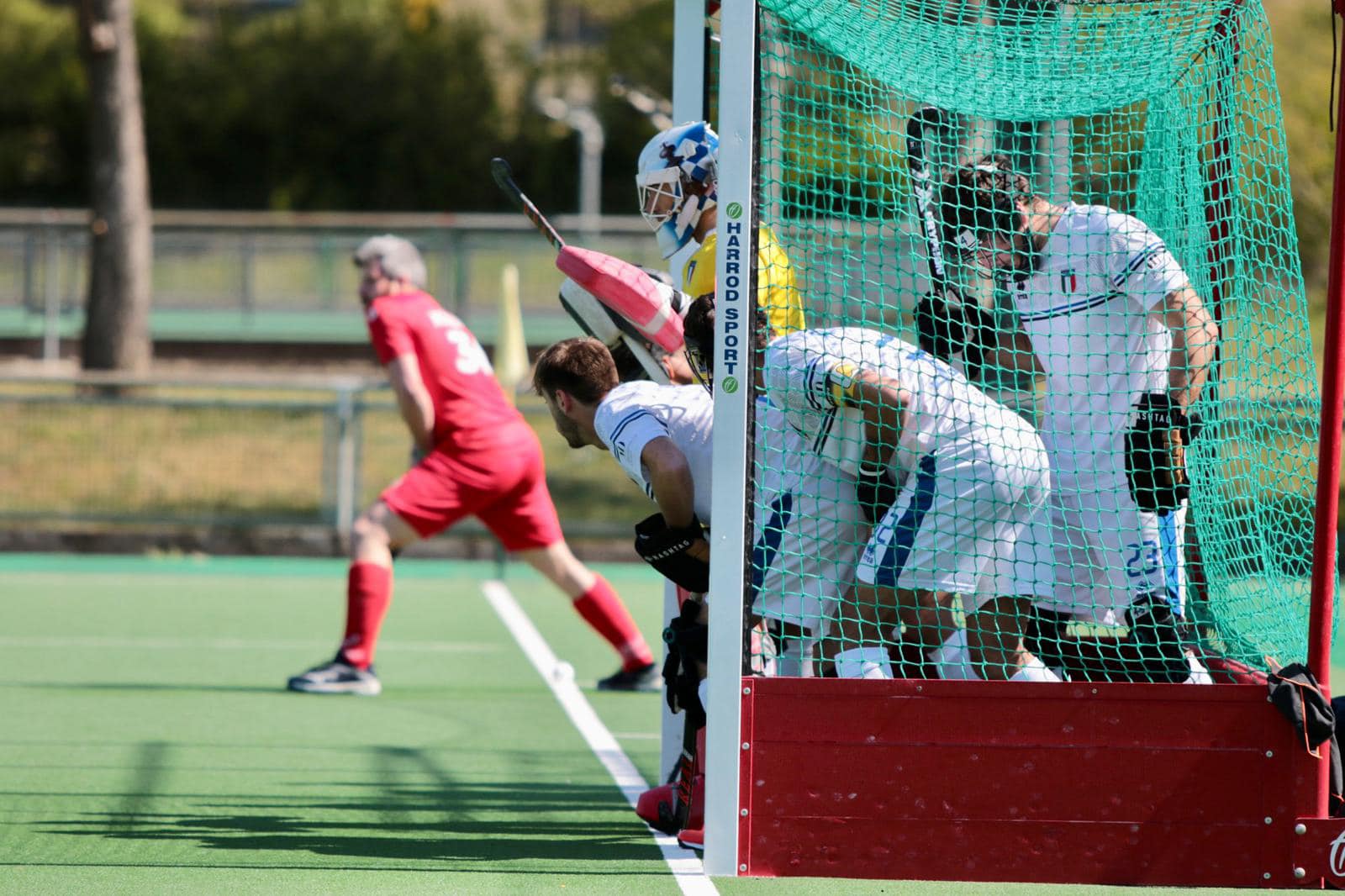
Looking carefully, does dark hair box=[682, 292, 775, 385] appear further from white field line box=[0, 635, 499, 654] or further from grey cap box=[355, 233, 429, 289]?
white field line box=[0, 635, 499, 654]

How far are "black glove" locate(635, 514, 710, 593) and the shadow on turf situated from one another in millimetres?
919

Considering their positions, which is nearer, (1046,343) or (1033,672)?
(1033,672)

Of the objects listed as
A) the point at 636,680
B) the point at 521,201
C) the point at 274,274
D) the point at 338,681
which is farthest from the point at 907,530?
the point at 274,274

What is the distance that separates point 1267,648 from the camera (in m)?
5.19

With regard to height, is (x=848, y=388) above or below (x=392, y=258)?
below

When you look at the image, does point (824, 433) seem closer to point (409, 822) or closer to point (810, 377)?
point (810, 377)

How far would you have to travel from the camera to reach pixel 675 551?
200 inches

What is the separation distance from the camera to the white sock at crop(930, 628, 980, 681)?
5.23m

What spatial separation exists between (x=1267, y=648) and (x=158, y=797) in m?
3.73

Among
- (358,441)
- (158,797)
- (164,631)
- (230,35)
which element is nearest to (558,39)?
(230,35)

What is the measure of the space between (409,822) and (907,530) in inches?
78.9

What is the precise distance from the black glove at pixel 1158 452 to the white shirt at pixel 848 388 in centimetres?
59

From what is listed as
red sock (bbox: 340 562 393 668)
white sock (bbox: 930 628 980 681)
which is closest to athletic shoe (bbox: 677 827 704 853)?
white sock (bbox: 930 628 980 681)

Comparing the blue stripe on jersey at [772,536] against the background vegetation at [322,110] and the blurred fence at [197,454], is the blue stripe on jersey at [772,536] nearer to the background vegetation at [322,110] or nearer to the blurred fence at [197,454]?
the blurred fence at [197,454]
